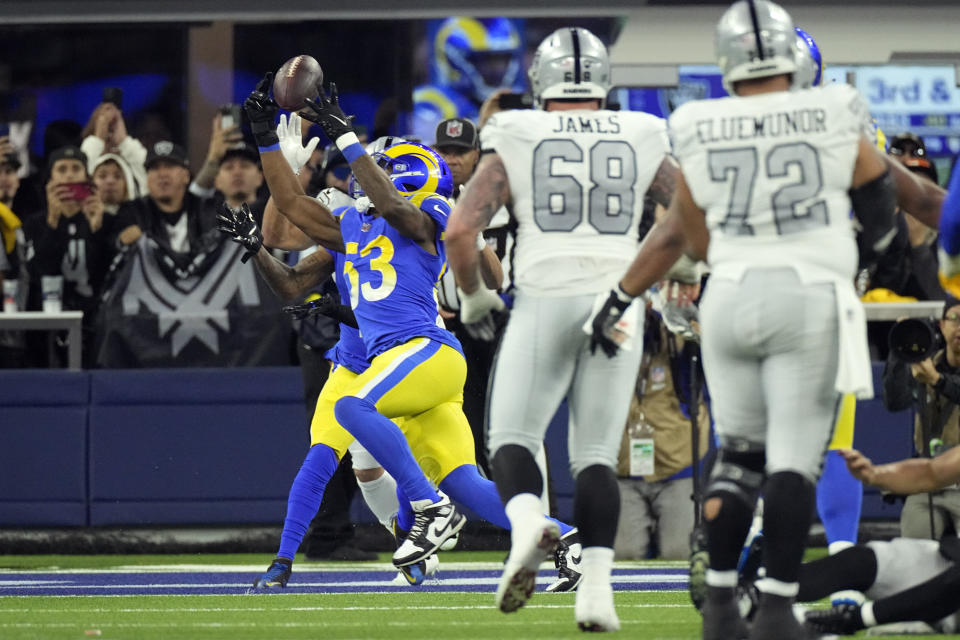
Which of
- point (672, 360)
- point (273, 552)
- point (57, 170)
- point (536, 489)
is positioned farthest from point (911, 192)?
point (57, 170)

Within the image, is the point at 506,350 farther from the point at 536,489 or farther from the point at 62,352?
the point at 62,352

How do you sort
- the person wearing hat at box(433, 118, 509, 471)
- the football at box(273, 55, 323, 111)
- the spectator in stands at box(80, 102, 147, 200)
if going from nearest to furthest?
the football at box(273, 55, 323, 111)
the person wearing hat at box(433, 118, 509, 471)
the spectator in stands at box(80, 102, 147, 200)

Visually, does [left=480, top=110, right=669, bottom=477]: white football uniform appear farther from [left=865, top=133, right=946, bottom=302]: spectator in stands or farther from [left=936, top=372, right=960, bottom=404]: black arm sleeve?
[left=865, top=133, right=946, bottom=302]: spectator in stands

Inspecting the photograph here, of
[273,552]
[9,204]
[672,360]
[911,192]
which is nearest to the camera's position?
[911,192]

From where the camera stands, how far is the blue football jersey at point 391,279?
23.4ft

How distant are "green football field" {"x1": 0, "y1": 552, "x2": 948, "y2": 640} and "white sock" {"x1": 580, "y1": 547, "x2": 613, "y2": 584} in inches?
7.8

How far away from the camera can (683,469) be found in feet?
32.1

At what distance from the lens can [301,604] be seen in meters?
6.64

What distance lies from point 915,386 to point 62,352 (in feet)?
19.3

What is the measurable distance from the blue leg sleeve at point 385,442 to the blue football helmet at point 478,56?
6.38 meters

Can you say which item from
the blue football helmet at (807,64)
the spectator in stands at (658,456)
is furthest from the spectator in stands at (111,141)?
the blue football helmet at (807,64)

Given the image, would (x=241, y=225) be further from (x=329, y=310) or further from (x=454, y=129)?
(x=454, y=129)

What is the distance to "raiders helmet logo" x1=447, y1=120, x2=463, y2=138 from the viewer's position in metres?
9.38

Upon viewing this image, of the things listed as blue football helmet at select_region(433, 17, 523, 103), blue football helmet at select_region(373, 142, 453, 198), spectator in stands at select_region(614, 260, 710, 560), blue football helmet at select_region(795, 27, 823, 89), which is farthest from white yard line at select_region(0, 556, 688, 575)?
blue football helmet at select_region(433, 17, 523, 103)
